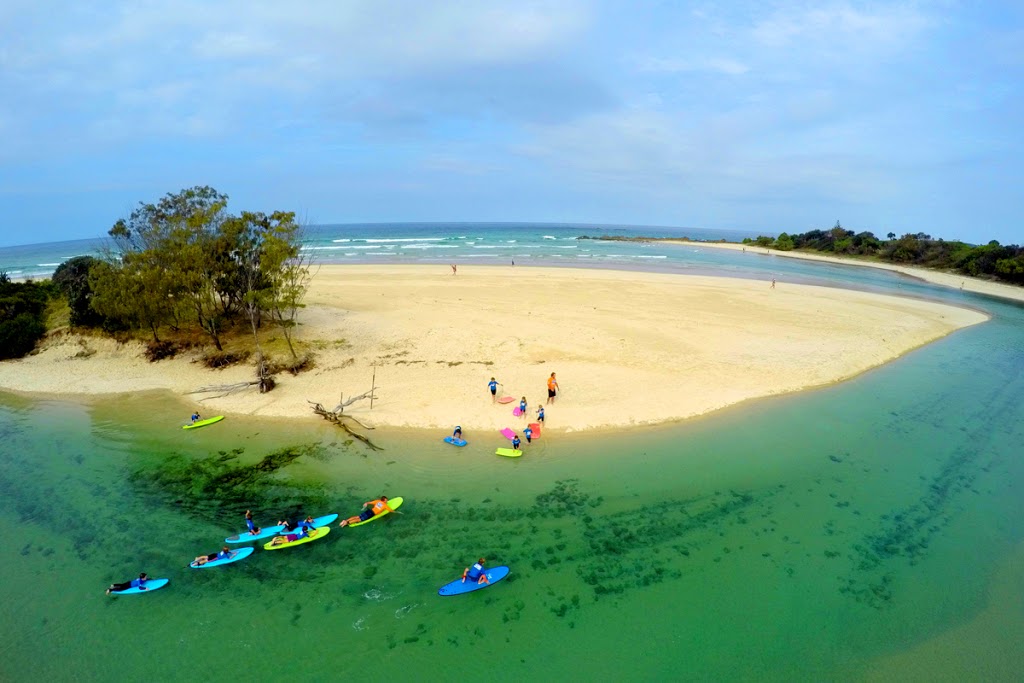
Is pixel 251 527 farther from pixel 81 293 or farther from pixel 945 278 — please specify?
pixel 945 278

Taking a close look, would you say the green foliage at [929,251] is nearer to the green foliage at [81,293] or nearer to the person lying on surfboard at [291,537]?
the person lying on surfboard at [291,537]

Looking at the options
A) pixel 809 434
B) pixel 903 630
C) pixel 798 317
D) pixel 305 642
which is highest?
pixel 798 317

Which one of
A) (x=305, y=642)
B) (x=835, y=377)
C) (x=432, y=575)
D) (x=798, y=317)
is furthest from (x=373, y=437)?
(x=798, y=317)

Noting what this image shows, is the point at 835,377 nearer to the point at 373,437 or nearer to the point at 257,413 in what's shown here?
the point at 373,437

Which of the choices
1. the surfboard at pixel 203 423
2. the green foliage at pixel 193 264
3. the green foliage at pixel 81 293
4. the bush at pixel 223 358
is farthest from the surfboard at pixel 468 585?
the green foliage at pixel 81 293

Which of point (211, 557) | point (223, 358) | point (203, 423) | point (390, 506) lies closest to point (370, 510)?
point (390, 506)

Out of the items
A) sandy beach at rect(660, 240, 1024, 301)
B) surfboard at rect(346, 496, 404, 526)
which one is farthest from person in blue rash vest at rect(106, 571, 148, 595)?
sandy beach at rect(660, 240, 1024, 301)

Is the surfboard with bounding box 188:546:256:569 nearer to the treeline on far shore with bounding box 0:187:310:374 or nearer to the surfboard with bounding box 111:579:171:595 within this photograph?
the surfboard with bounding box 111:579:171:595
